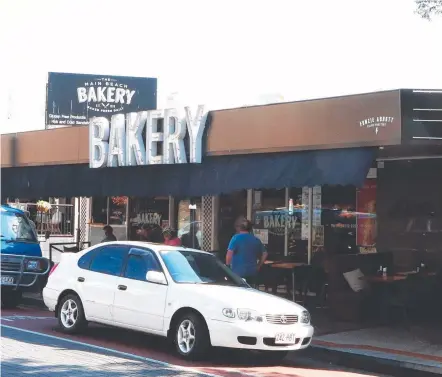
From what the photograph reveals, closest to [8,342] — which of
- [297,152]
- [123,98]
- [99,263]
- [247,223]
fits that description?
[99,263]

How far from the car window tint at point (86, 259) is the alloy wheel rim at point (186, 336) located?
2427 mm

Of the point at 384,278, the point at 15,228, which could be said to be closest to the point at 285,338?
the point at 384,278

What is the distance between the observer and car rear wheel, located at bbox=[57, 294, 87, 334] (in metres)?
11.4

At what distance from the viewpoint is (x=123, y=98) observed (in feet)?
116

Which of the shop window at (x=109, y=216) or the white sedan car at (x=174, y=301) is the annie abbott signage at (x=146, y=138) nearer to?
the white sedan car at (x=174, y=301)

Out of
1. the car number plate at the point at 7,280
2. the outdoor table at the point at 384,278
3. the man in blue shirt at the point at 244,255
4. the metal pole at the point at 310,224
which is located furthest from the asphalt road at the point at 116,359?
the metal pole at the point at 310,224

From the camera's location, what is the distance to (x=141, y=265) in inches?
429

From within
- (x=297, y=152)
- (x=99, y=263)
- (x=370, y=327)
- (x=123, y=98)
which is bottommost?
(x=370, y=327)

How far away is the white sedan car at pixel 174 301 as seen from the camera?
9.52 m

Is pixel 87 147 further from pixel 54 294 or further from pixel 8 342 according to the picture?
pixel 8 342

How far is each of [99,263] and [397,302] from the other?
5300 millimetres

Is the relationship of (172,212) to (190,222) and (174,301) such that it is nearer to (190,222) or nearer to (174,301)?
(190,222)

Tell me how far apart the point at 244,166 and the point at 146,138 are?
98.3 inches

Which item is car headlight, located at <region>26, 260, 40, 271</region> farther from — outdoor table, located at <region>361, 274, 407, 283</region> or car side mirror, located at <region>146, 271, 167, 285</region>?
outdoor table, located at <region>361, 274, 407, 283</region>
